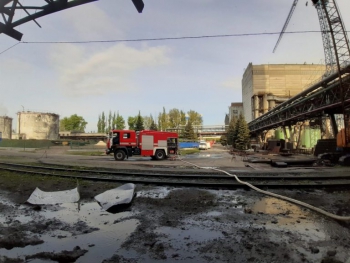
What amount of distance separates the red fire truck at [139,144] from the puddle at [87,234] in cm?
1923

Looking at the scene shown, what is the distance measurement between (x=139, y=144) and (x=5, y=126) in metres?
82.5

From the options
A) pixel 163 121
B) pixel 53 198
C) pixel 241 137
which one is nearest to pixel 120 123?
pixel 163 121

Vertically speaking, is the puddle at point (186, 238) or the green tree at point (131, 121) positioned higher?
the green tree at point (131, 121)

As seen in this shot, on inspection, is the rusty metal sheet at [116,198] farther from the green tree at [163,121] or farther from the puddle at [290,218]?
the green tree at [163,121]

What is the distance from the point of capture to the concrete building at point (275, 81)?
104m

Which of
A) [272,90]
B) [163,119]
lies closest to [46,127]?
[163,119]

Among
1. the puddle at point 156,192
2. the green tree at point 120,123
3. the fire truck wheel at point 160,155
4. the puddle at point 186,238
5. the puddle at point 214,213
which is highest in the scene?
the green tree at point 120,123

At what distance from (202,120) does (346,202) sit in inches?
4625

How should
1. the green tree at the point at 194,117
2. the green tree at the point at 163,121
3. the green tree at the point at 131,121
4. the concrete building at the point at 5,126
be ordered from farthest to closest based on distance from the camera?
the green tree at the point at 131,121, the green tree at the point at 194,117, the green tree at the point at 163,121, the concrete building at the point at 5,126

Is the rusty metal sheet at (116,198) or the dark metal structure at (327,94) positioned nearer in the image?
the rusty metal sheet at (116,198)

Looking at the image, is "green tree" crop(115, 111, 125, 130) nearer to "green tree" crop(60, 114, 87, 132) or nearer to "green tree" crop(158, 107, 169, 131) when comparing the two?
"green tree" crop(158, 107, 169, 131)

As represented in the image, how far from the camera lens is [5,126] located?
91.2m

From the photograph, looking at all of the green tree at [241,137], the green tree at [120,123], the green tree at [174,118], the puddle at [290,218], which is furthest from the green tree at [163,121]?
the puddle at [290,218]

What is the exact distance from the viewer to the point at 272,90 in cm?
10869
